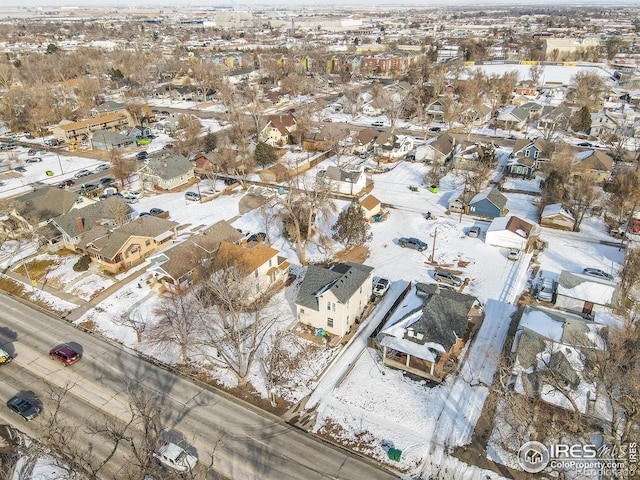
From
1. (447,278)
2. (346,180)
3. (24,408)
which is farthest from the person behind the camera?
(346,180)

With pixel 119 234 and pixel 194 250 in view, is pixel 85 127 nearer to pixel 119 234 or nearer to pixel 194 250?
pixel 119 234

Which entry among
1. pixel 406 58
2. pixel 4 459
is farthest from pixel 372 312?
pixel 406 58

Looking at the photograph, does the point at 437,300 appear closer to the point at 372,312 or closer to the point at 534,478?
the point at 372,312

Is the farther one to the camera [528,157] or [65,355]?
[528,157]

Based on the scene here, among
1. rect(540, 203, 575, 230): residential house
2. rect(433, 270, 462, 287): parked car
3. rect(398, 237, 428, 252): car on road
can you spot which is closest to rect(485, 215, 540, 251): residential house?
rect(540, 203, 575, 230): residential house

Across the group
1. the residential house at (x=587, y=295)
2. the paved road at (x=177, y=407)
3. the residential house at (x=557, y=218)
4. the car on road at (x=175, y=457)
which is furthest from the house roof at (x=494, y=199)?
the car on road at (x=175, y=457)

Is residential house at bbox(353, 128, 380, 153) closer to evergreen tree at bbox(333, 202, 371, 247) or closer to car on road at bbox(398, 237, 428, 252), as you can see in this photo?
evergreen tree at bbox(333, 202, 371, 247)

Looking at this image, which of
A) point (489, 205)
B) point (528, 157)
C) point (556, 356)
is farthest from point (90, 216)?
point (528, 157)
